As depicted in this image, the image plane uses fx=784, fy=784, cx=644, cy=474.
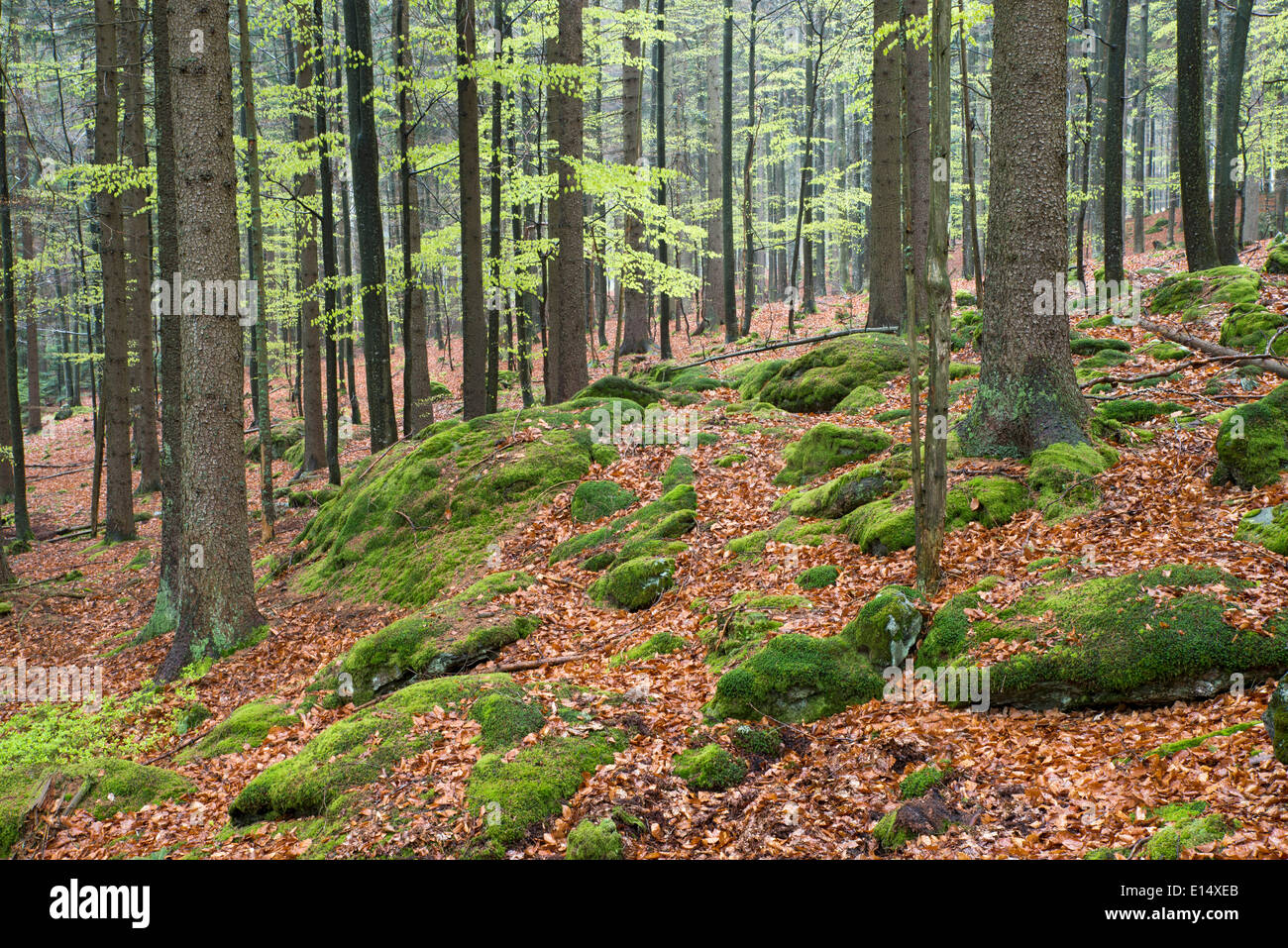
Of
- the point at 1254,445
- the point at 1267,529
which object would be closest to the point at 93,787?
the point at 1267,529

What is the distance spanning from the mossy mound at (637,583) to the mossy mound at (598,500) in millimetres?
1779

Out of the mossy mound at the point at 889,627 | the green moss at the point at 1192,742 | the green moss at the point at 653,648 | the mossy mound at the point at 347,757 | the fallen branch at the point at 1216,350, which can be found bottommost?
the mossy mound at the point at 347,757

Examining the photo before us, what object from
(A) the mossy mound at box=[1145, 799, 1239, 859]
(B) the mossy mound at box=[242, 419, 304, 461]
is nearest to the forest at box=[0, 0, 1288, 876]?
(A) the mossy mound at box=[1145, 799, 1239, 859]

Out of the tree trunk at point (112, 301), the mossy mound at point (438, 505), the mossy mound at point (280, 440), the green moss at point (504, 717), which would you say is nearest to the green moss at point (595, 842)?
the green moss at point (504, 717)

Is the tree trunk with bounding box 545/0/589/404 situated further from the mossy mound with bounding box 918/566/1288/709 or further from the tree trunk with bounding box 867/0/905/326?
the mossy mound with bounding box 918/566/1288/709

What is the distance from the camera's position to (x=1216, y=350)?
29.8 feet

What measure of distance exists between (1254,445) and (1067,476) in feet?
4.19

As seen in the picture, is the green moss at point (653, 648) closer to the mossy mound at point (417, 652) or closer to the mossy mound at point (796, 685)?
the mossy mound at point (796, 685)

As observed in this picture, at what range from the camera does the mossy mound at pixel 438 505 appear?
369 inches

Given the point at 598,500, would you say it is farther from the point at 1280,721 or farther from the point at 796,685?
the point at 1280,721

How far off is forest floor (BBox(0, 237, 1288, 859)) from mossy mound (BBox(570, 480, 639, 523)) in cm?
18

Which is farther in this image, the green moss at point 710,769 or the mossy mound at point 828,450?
the mossy mound at point 828,450
